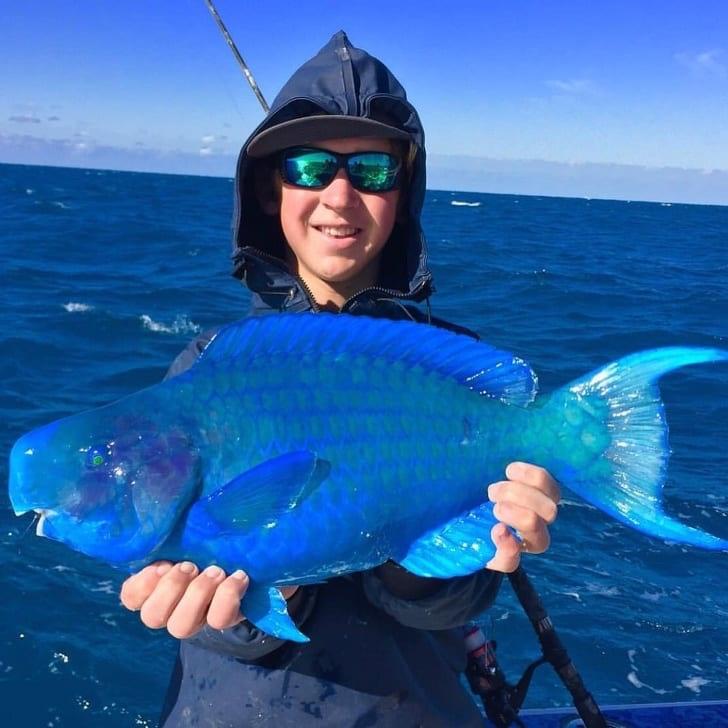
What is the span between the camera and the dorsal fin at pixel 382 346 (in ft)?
7.02

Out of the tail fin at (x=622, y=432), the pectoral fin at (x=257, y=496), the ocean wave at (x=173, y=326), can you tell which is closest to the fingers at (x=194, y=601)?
the pectoral fin at (x=257, y=496)

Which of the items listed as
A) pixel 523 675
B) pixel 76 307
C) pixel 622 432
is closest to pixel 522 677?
pixel 523 675

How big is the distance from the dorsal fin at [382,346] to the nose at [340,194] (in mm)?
971

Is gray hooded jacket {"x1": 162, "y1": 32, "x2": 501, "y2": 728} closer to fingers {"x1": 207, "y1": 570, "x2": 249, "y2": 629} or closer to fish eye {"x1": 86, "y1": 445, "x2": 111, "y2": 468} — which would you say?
fingers {"x1": 207, "y1": 570, "x2": 249, "y2": 629}

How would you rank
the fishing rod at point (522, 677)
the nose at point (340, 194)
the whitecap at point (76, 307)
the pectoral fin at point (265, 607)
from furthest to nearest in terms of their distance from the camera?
the whitecap at point (76, 307) < the fishing rod at point (522, 677) < the nose at point (340, 194) < the pectoral fin at point (265, 607)

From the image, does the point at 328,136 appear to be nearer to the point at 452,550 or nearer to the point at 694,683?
the point at 452,550

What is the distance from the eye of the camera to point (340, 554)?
6.64 feet

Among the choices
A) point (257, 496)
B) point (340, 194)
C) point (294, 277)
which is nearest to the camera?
point (257, 496)

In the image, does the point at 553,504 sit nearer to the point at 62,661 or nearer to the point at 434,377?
the point at 434,377

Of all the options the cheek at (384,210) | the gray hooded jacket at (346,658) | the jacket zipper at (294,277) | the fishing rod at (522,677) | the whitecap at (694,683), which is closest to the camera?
the gray hooded jacket at (346,658)

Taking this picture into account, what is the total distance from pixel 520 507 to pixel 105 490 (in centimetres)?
113

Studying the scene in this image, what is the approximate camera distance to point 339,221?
306 cm

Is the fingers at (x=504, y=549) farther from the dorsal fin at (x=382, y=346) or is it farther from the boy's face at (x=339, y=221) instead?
the boy's face at (x=339, y=221)

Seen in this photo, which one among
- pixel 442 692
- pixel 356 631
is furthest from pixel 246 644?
pixel 442 692
